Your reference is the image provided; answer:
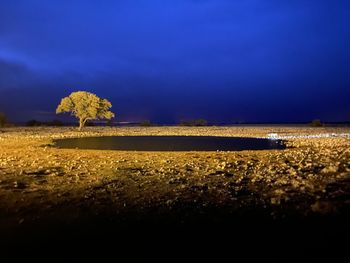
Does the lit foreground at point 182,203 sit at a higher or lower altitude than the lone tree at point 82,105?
lower

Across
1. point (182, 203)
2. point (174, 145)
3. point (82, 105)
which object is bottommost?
point (182, 203)

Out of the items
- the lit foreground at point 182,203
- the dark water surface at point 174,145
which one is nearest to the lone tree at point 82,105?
the dark water surface at point 174,145

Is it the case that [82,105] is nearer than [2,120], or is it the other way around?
[82,105]

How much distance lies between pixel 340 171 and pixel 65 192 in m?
11.7

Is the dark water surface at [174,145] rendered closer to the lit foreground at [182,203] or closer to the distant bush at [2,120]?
the lit foreground at [182,203]

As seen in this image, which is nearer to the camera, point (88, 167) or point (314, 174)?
point (314, 174)

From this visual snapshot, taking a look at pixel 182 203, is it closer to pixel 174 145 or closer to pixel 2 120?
pixel 174 145

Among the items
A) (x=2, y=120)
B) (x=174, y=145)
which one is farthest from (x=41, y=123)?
(x=174, y=145)

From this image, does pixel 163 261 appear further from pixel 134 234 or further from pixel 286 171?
pixel 286 171

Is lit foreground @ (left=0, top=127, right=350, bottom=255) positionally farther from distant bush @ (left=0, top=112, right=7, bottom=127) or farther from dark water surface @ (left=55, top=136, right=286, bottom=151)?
distant bush @ (left=0, top=112, right=7, bottom=127)

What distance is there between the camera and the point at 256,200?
10930mm

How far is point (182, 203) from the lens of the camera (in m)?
10.7

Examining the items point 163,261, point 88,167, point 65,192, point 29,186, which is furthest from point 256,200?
point 88,167

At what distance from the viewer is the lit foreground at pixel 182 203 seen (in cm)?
797
